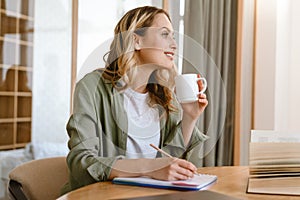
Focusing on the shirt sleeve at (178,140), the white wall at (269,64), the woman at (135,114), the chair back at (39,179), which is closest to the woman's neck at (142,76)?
the woman at (135,114)

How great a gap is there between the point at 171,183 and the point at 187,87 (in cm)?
23

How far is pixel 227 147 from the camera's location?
10.6 ft

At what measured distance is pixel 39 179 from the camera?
1.46 metres

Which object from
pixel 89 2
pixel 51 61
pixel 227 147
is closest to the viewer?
pixel 51 61

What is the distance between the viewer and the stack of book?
1230mm

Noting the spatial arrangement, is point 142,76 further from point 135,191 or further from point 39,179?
point 39,179

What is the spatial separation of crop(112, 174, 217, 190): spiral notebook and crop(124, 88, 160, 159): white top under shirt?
59mm

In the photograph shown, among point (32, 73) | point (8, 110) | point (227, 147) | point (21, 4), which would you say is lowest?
point (227, 147)

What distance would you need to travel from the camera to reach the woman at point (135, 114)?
1071 mm

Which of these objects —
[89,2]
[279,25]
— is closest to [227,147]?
[279,25]

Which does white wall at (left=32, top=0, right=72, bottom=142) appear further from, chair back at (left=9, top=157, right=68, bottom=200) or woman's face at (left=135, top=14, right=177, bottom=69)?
woman's face at (left=135, top=14, right=177, bottom=69)

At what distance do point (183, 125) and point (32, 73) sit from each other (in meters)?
1.17

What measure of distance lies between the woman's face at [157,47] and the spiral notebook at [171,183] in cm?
27

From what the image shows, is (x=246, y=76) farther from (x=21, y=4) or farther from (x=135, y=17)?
(x=135, y=17)
